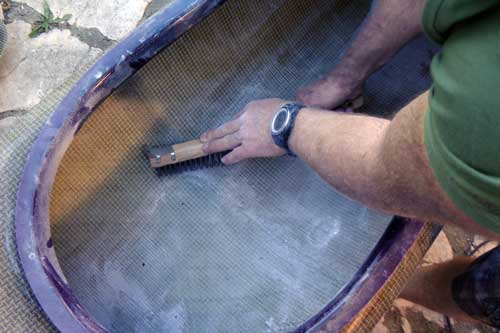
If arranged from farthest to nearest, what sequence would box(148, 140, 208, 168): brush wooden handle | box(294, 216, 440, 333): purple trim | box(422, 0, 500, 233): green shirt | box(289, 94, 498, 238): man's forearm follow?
box(148, 140, 208, 168): brush wooden handle
box(294, 216, 440, 333): purple trim
box(289, 94, 498, 238): man's forearm
box(422, 0, 500, 233): green shirt

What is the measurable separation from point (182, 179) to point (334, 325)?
50 centimetres

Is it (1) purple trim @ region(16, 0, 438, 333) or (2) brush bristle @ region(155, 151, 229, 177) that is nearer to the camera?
(1) purple trim @ region(16, 0, 438, 333)

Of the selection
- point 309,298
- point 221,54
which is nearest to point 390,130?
point 309,298

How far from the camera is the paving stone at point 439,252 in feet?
4.84

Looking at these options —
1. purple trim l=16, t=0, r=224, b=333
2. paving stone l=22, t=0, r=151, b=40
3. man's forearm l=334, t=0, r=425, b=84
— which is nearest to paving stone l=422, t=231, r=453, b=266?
man's forearm l=334, t=0, r=425, b=84

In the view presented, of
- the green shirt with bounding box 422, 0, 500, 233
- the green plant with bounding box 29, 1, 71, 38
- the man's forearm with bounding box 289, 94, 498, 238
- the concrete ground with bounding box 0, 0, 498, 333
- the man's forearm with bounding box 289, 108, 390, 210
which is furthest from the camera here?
the green plant with bounding box 29, 1, 71, 38

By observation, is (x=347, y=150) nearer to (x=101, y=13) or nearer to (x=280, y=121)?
(x=280, y=121)

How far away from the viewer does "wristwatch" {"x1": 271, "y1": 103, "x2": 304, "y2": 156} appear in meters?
0.96

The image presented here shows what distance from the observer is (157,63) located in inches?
41.5

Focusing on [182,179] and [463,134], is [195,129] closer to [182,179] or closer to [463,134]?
[182,179]

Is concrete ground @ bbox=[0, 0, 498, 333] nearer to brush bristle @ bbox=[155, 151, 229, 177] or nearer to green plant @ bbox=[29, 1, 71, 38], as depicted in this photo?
green plant @ bbox=[29, 1, 71, 38]

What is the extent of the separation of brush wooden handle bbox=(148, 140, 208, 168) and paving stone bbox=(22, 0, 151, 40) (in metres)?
0.64

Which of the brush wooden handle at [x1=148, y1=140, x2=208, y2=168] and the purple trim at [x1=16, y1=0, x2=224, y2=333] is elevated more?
the purple trim at [x1=16, y1=0, x2=224, y2=333]

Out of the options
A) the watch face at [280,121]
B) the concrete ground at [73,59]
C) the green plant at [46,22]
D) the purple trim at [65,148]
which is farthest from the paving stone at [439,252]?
the green plant at [46,22]
